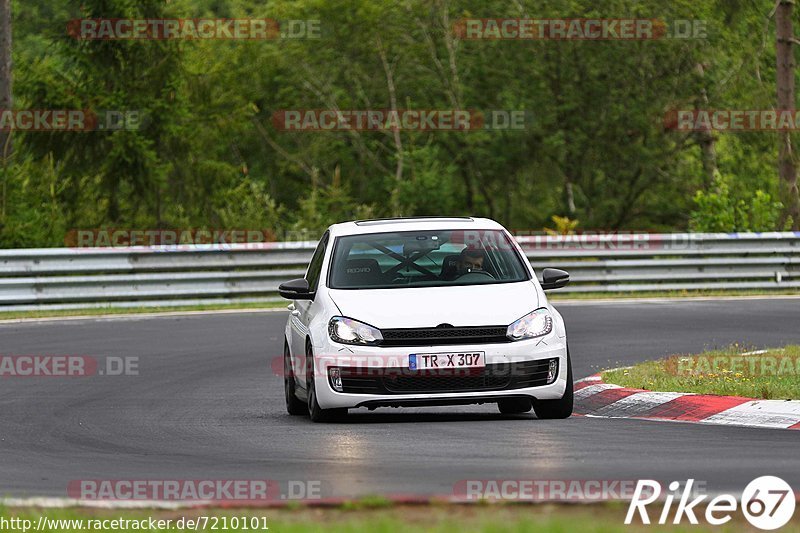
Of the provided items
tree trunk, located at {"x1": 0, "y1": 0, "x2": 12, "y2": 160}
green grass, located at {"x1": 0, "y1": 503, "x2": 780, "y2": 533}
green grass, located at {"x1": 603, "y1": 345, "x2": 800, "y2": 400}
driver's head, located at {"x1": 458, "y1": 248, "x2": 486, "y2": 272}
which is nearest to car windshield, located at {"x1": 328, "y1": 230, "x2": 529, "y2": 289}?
driver's head, located at {"x1": 458, "y1": 248, "x2": 486, "y2": 272}

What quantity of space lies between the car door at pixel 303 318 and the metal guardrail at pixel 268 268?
39.2ft

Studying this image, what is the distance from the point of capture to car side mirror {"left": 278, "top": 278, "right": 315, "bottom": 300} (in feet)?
43.0

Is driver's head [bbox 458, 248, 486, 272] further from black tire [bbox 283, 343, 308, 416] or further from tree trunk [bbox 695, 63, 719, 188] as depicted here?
tree trunk [bbox 695, 63, 719, 188]

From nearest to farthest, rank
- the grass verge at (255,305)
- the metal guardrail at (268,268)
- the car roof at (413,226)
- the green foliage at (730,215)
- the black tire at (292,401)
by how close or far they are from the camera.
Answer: the black tire at (292,401)
the car roof at (413,226)
the grass verge at (255,305)
the metal guardrail at (268,268)
the green foliage at (730,215)

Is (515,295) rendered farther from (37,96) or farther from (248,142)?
(248,142)

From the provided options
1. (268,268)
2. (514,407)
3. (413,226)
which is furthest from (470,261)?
(268,268)

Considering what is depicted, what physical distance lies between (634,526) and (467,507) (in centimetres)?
85

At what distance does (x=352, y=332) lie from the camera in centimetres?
1205

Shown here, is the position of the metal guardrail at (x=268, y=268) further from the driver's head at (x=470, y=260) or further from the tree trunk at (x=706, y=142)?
the tree trunk at (x=706, y=142)

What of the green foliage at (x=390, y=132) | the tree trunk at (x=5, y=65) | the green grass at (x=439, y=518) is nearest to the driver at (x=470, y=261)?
the green grass at (x=439, y=518)

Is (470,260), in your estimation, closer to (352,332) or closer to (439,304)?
(439,304)

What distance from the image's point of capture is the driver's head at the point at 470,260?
42.8ft

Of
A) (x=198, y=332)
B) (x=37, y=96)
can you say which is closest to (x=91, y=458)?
(x=198, y=332)

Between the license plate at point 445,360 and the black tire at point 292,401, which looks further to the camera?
the black tire at point 292,401
